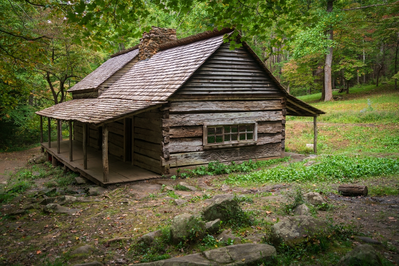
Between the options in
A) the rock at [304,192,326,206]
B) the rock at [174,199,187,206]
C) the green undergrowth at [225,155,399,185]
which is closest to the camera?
the rock at [304,192,326,206]

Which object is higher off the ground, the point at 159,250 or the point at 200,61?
the point at 200,61

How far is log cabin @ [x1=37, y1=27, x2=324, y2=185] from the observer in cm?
1052

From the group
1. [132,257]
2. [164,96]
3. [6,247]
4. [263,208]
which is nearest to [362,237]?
[263,208]

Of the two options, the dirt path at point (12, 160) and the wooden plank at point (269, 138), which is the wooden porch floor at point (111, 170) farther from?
the wooden plank at point (269, 138)

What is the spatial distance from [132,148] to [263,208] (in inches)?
303

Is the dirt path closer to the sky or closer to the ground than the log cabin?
closer to the ground

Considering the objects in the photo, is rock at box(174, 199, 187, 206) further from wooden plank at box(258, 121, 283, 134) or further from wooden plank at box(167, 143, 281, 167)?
wooden plank at box(258, 121, 283, 134)

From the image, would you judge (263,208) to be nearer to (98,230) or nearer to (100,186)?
(98,230)

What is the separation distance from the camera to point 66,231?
5.83 m

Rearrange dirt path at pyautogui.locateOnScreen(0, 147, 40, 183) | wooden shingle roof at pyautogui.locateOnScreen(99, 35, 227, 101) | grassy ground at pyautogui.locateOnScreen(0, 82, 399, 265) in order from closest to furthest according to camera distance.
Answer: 1. grassy ground at pyautogui.locateOnScreen(0, 82, 399, 265)
2. wooden shingle roof at pyautogui.locateOnScreen(99, 35, 227, 101)
3. dirt path at pyautogui.locateOnScreen(0, 147, 40, 183)

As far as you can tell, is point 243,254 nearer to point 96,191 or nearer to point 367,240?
point 367,240

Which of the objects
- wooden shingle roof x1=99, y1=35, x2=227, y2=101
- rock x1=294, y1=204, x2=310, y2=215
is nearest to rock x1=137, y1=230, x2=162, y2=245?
rock x1=294, y1=204, x2=310, y2=215

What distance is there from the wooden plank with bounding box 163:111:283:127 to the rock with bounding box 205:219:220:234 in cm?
596

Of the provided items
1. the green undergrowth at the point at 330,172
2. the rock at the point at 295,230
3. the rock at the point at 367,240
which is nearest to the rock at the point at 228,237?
the rock at the point at 295,230
